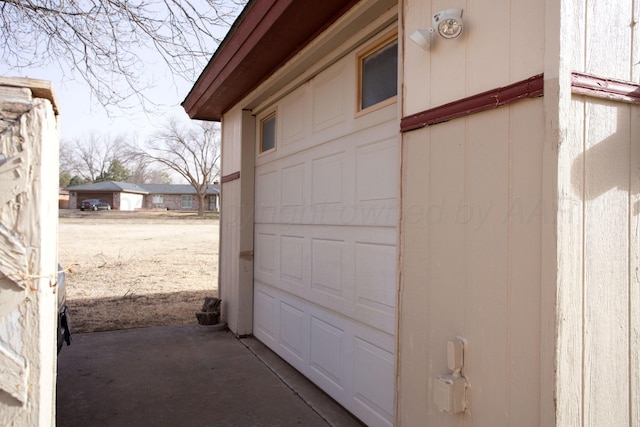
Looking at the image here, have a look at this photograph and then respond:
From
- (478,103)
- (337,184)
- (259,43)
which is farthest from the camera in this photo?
(259,43)

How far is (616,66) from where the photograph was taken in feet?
5.99

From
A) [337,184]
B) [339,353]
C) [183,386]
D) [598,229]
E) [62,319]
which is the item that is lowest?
[183,386]

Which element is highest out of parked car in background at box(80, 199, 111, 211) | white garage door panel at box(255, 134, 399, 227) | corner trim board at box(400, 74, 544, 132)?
parked car in background at box(80, 199, 111, 211)

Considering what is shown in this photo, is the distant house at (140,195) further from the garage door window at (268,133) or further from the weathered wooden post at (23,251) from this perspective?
the weathered wooden post at (23,251)

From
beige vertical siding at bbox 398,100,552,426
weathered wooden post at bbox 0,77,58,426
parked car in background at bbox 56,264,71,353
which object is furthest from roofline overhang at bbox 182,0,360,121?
parked car in background at bbox 56,264,71,353

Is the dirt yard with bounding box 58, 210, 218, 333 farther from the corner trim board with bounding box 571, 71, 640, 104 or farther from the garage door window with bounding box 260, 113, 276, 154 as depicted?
the corner trim board with bounding box 571, 71, 640, 104

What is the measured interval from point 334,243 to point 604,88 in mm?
2359

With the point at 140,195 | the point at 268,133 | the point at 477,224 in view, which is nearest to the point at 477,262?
the point at 477,224

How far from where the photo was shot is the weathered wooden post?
1494 millimetres

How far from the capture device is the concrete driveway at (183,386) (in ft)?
11.3

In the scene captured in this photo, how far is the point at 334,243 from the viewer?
12.4 feet

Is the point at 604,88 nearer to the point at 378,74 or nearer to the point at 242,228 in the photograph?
the point at 378,74

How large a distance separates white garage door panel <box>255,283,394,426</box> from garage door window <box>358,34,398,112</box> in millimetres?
1612

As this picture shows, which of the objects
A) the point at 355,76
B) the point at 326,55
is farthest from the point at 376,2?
the point at 326,55
